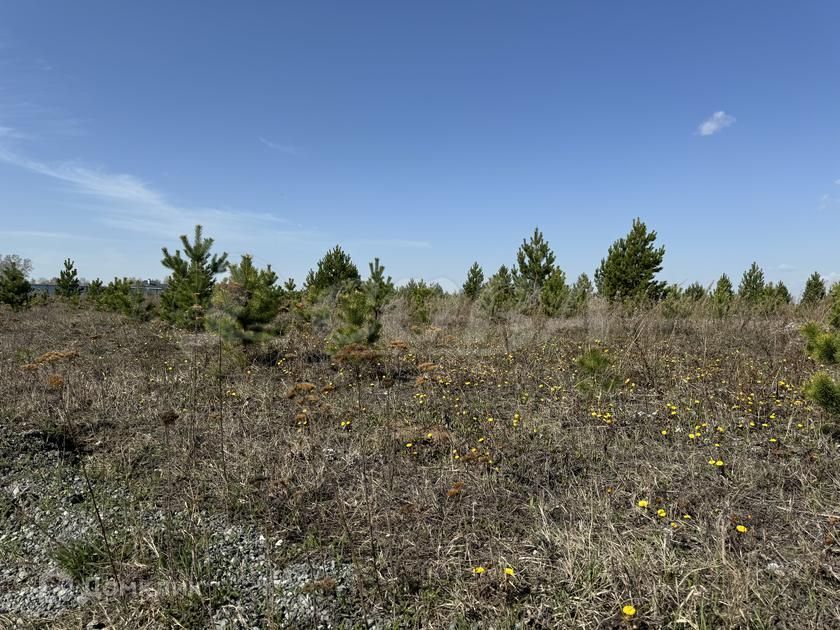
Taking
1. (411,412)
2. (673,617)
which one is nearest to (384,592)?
(673,617)

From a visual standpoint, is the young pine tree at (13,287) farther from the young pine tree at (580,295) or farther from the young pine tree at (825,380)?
the young pine tree at (825,380)

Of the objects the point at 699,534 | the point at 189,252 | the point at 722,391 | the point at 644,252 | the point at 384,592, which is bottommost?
the point at 384,592

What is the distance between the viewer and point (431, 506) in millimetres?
3158

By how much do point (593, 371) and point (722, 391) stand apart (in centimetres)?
174

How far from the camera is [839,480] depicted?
314 cm

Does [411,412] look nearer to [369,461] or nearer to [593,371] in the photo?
[369,461]

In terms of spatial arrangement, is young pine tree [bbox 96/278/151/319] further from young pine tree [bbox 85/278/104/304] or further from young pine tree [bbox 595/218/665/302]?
young pine tree [bbox 595/218/665/302]

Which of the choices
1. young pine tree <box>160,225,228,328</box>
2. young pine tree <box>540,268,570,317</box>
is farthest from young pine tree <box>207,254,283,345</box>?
young pine tree <box>540,268,570,317</box>

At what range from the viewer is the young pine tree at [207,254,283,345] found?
786cm

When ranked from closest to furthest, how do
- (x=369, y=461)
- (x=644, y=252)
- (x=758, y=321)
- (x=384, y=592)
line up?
1. (x=384, y=592)
2. (x=369, y=461)
3. (x=758, y=321)
4. (x=644, y=252)

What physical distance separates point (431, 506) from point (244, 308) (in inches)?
235

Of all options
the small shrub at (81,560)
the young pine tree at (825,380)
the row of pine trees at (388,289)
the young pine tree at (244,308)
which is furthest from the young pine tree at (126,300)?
the young pine tree at (825,380)

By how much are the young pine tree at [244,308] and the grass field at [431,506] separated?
212 cm

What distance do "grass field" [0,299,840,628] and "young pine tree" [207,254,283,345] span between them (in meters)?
2.12
